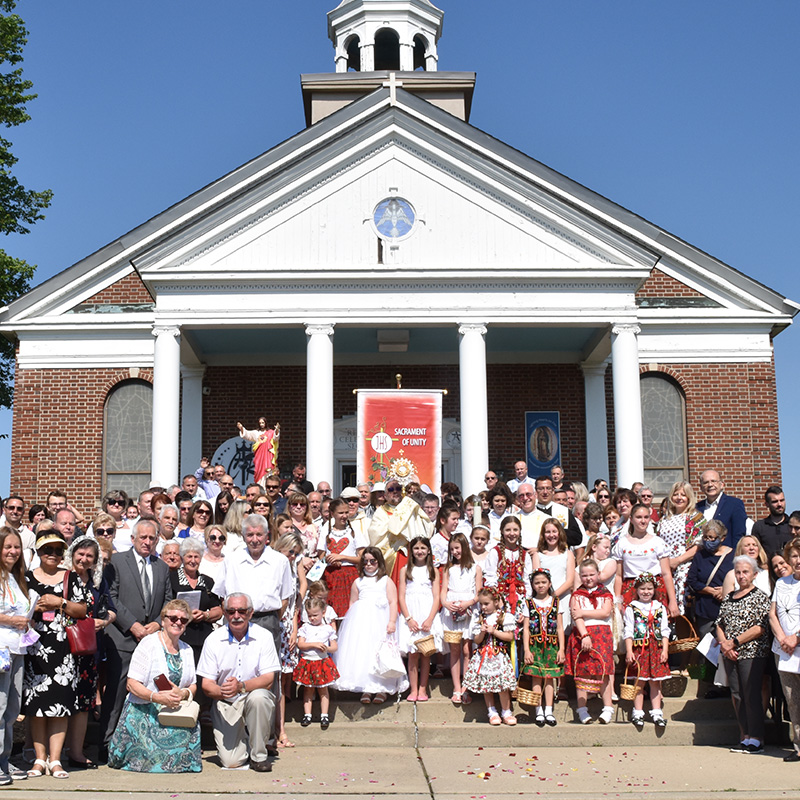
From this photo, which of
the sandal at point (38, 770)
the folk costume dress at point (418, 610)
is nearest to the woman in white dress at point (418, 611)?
the folk costume dress at point (418, 610)

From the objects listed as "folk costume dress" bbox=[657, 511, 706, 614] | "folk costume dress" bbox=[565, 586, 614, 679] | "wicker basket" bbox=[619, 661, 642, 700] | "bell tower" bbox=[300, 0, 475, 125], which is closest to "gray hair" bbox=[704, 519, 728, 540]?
"folk costume dress" bbox=[657, 511, 706, 614]

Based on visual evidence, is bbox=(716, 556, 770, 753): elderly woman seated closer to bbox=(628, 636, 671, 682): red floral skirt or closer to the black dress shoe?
bbox=(628, 636, 671, 682): red floral skirt

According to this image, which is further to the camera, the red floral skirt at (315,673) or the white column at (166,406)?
the white column at (166,406)

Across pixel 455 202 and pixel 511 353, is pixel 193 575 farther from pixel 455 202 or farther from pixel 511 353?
pixel 511 353

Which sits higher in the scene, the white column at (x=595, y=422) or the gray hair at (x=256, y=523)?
the white column at (x=595, y=422)

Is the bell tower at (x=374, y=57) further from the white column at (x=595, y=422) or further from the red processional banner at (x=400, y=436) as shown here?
the red processional banner at (x=400, y=436)

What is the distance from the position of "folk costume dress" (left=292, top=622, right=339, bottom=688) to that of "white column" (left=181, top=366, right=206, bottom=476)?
10.7 metres

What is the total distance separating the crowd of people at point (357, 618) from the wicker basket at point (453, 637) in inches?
1.0

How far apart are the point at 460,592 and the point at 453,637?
0.40 m

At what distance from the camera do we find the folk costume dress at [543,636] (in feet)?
29.1

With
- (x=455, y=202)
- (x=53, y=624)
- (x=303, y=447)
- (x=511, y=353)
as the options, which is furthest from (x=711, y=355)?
(x=53, y=624)

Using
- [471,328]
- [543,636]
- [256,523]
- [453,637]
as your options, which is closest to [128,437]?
[471,328]

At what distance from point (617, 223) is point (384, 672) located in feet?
32.9

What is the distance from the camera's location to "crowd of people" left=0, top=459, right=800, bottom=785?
7.71m
